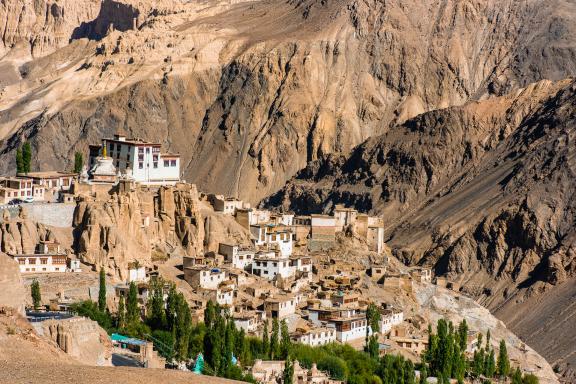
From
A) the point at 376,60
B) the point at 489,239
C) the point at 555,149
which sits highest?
the point at 376,60

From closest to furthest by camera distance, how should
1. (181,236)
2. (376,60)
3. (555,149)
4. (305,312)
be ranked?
Result: (305,312) → (181,236) → (555,149) → (376,60)

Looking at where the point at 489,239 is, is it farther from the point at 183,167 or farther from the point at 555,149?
the point at 183,167

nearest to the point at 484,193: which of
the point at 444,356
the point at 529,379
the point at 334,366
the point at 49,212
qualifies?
the point at 529,379

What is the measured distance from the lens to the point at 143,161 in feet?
280

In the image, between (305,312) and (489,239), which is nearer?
(305,312)

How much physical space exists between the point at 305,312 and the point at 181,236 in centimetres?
1040

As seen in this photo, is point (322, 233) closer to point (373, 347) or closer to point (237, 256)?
point (237, 256)

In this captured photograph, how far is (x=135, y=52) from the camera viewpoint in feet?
567

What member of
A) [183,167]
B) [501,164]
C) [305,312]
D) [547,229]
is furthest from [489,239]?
[305,312]

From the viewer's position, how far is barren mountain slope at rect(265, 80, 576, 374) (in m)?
120

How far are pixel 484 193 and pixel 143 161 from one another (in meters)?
56.6

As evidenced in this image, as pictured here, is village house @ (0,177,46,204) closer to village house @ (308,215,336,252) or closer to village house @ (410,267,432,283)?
village house @ (308,215,336,252)

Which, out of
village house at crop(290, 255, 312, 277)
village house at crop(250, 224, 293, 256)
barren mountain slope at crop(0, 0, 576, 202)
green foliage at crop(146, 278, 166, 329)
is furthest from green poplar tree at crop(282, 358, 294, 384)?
barren mountain slope at crop(0, 0, 576, 202)

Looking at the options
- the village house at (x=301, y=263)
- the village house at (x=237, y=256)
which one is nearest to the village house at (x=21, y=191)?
the village house at (x=237, y=256)
